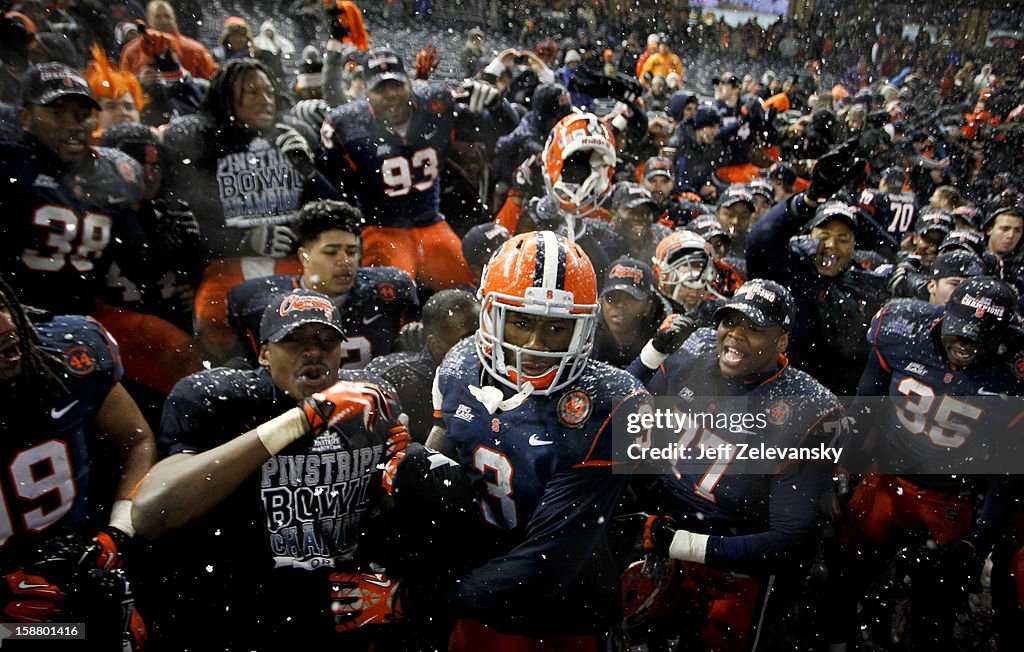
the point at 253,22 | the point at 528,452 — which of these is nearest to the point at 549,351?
the point at 528,452

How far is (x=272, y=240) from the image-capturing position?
4008mm

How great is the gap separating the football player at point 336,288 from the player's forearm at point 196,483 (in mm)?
1182

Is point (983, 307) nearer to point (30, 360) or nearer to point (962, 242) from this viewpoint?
point (962, 242)

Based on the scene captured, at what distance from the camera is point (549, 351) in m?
2.22

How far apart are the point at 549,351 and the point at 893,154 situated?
1217 centimetres

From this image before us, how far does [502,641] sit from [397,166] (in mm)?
Result: 3254

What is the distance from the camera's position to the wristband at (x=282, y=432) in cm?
213

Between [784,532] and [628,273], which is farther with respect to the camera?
[628,273]

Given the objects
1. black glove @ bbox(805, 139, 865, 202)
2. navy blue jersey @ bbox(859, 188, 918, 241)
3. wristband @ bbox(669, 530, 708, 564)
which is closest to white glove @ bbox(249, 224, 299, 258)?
wristband @ bbox(669, 530, 708, 564)

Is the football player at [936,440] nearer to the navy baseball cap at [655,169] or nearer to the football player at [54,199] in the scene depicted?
the navy baseball cap at [655,169]

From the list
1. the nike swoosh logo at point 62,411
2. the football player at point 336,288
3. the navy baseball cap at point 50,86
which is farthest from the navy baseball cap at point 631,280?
the navy baseball cap at point 50,86

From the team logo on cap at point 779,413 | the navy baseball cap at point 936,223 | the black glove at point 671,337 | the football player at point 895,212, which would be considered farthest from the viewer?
the football player at point 895,212

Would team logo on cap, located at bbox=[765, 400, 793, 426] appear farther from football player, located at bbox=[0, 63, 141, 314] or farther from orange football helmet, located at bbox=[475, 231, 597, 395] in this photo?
football player, located at bbox=[0, 63, 141, 314]

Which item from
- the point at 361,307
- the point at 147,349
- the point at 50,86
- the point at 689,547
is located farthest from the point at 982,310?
the point at 50,86
